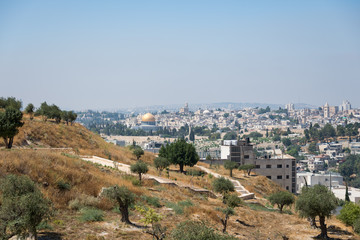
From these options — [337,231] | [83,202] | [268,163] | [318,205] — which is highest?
[83,202]

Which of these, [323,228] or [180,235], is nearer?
[180,235]

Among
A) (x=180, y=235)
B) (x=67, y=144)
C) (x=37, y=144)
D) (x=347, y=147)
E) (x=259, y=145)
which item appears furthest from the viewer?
(x=259, y=145)

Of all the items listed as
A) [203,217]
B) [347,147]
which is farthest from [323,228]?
[347,147]

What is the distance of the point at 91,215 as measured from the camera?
1196 centimetres

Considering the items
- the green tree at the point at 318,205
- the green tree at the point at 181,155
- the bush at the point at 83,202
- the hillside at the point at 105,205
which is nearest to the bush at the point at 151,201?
the hillside at the point at 105,205

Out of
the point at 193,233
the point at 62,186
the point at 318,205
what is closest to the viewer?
the point at 193,233

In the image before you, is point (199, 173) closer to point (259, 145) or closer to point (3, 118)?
point (3, 118)

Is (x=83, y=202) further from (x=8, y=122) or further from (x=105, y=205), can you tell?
(x=8, y=122)

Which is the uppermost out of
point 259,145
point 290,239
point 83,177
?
point 83,177

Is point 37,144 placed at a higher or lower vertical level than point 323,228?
higher

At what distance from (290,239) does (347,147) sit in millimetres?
152306

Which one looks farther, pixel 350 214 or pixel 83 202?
pixel 350 214

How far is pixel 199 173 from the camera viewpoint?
34406 millimetres

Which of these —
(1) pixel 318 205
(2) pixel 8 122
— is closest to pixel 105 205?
(1) pixel 318 205
